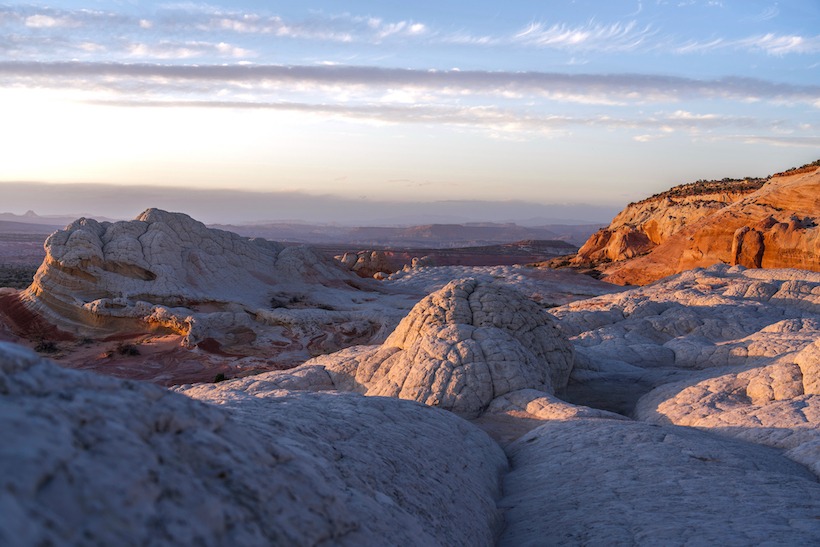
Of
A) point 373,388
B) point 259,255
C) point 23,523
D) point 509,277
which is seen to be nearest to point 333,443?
point 23,523

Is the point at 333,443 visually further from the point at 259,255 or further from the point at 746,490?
the point at 259,255

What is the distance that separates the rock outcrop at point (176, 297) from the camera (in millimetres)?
18812

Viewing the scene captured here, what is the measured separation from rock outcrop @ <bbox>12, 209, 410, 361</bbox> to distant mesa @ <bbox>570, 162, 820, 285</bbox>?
14.9 metres

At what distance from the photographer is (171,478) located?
220 cm

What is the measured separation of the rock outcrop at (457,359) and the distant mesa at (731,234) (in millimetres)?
17758

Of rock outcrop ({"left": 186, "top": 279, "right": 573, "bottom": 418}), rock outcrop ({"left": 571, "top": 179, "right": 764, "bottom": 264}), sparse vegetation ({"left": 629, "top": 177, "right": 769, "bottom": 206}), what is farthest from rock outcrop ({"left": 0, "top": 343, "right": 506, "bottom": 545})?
sparse vegetation ({"left": 629, "top": 177, "right": 769, "bottom": 206})

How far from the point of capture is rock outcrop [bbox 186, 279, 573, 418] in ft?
27.4

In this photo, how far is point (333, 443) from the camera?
4137mm

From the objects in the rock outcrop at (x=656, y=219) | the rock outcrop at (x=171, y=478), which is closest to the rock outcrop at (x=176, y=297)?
the rock outcrop at (x=171, y=478)

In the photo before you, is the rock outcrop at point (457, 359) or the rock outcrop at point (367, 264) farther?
the rock outcrop at point (367, 264)

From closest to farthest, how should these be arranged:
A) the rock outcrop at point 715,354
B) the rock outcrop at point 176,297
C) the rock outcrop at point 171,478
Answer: the rock outcrop at point 171,478, the rock outcrop at point 715,354, the rock outcrop at point 176,297

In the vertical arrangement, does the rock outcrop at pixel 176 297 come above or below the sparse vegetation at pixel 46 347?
above

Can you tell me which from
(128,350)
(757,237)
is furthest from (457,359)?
(757,237)

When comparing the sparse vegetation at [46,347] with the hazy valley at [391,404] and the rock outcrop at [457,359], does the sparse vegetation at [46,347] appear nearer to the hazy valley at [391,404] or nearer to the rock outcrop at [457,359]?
the hazy valley at [391,404]
